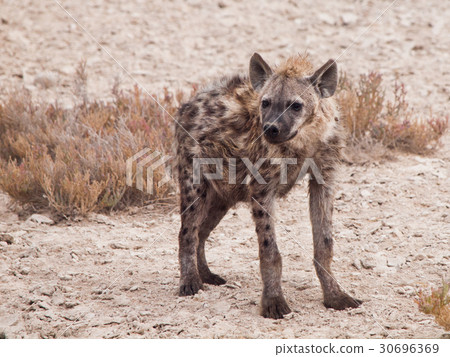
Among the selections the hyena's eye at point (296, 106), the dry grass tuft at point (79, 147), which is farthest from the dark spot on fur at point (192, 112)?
the dry grass tuft at point (79, 147)

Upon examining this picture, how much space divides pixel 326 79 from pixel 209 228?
1.62 m

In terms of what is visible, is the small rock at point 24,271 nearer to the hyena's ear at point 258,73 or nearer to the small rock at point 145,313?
the small rock at point 145,313

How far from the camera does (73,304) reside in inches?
189

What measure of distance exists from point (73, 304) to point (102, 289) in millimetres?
328

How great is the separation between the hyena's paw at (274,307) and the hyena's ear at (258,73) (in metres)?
1.57

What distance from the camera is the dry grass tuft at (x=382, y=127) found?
24.2 ft

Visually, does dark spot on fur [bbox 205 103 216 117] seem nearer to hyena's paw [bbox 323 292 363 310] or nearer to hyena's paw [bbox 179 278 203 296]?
hyena's paw [bbox 179 278 203 296]

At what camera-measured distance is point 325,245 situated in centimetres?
478

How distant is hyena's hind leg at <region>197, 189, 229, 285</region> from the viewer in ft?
17.4

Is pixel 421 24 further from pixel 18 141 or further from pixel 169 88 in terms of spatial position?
pixel 18 141

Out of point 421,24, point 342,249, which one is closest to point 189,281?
point 342,249

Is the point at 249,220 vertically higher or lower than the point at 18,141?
lower

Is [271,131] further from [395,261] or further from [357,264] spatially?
[395,261]

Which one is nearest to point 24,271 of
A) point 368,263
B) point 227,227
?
point 227,227
